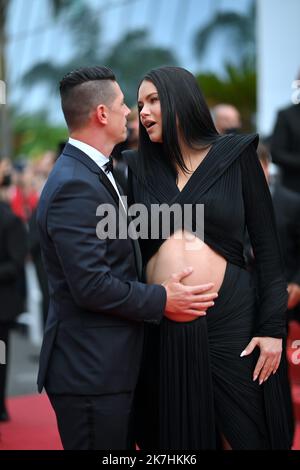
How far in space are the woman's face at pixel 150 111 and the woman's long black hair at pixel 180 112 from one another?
0.07 feet

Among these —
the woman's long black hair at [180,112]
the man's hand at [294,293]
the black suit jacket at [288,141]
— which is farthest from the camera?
the black suit jacket at [288,141]

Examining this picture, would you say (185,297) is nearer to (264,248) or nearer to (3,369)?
(264,248)

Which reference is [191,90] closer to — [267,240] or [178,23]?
[267,240]

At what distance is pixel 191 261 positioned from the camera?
3025 millimetres

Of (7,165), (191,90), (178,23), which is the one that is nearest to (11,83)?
(178,23)

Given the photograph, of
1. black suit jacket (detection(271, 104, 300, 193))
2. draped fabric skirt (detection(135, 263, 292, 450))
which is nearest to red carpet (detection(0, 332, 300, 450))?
black suit jacket (detection(271, 104, 300, 193))

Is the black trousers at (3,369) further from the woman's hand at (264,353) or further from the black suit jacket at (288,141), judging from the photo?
the woman's hand at (264,353)

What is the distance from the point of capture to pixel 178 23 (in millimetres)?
21281

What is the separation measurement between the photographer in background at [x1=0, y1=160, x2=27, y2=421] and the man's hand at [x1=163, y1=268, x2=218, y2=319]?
326 centimetres

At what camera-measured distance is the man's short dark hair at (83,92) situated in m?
2.86

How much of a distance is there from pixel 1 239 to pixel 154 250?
3212 millimetres

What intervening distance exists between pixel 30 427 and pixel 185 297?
3.41 meters

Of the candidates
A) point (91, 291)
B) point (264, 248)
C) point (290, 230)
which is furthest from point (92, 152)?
point (290, 230)

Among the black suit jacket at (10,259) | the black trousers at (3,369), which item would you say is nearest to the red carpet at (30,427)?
the black trousers at (3,369)
